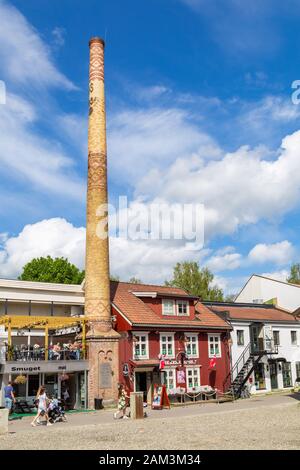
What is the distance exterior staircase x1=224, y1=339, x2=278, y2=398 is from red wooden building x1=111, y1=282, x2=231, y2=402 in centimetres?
66

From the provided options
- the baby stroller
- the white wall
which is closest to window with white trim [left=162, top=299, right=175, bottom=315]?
the white wall

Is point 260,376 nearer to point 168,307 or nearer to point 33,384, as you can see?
point 168,307

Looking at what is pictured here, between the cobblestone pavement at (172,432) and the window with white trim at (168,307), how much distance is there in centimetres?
1011

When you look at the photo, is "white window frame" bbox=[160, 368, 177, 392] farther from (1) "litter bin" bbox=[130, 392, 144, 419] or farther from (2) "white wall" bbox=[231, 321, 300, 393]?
(1) "litter bin" bbox=[130, 392, 144, 419]

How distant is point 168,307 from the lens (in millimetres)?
34875

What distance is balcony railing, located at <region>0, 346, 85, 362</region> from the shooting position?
26.1 metres

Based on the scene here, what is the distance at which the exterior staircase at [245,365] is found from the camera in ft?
113

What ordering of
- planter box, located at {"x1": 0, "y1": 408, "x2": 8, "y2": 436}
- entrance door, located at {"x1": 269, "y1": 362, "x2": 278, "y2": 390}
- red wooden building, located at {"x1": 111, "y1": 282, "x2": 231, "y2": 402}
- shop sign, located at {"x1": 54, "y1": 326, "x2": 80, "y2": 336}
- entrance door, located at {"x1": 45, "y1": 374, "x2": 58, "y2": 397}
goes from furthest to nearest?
entrance door, located at {"x1": 269, "y1": 362, "x2": 278, "y2": 390}, red wooden building, located at {"x1": 111, "y1": 282, "x2": 231, "y2": 402}, shop sign, located at {"x1": 54, "y1": 326, "x2": 80, "y2": 336}, entrance door, located at {"x1": 45, "y1": 374, "x2": 58, "y2": 397}, planter box, located at {"x1": 0, "y1": 408, "x2": 8, "y2": 436}

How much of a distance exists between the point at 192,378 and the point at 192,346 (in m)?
2.07

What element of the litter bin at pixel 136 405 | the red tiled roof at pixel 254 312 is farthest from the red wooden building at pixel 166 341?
the litter bin at pixel 136 405

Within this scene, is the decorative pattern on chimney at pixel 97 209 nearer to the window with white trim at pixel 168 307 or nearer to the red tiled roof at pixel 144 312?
the red tiled roof at pixel 144 312

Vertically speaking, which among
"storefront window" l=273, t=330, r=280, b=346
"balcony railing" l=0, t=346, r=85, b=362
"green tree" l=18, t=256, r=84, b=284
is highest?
"green tree" l=18, t=256, r=84, b=284
